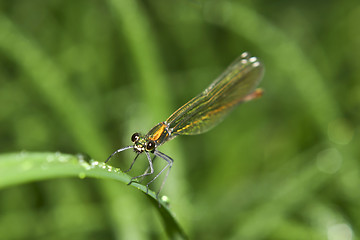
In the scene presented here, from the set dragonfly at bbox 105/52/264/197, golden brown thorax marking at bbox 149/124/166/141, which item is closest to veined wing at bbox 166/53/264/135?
dragonfly at bbox 105/52/264/197

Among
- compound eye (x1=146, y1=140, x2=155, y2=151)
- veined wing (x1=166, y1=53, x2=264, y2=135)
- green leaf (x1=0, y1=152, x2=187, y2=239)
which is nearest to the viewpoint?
green leaf (x1=0, y1=152, x2=187, y2=239)

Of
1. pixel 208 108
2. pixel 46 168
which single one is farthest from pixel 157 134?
pixel 46 168

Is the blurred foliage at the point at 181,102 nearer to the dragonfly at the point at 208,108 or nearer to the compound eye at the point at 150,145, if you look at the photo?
the dragonfly at the point at 208,108

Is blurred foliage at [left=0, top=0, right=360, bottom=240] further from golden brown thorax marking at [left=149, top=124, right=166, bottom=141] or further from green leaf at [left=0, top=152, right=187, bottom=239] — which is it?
green leaf at [left=0, top=152, right=187, bottom=239]

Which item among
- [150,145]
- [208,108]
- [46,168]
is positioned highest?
[208,108]

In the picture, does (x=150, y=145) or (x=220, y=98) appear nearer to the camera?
(x=150, y=145)

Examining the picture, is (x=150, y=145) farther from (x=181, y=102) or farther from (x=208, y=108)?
(x=181, y=102)

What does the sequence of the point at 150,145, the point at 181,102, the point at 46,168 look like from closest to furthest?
the point at 46,168, the point at 150,145, the point at 181,102

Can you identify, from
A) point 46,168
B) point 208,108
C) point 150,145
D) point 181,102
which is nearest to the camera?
point 46,168
